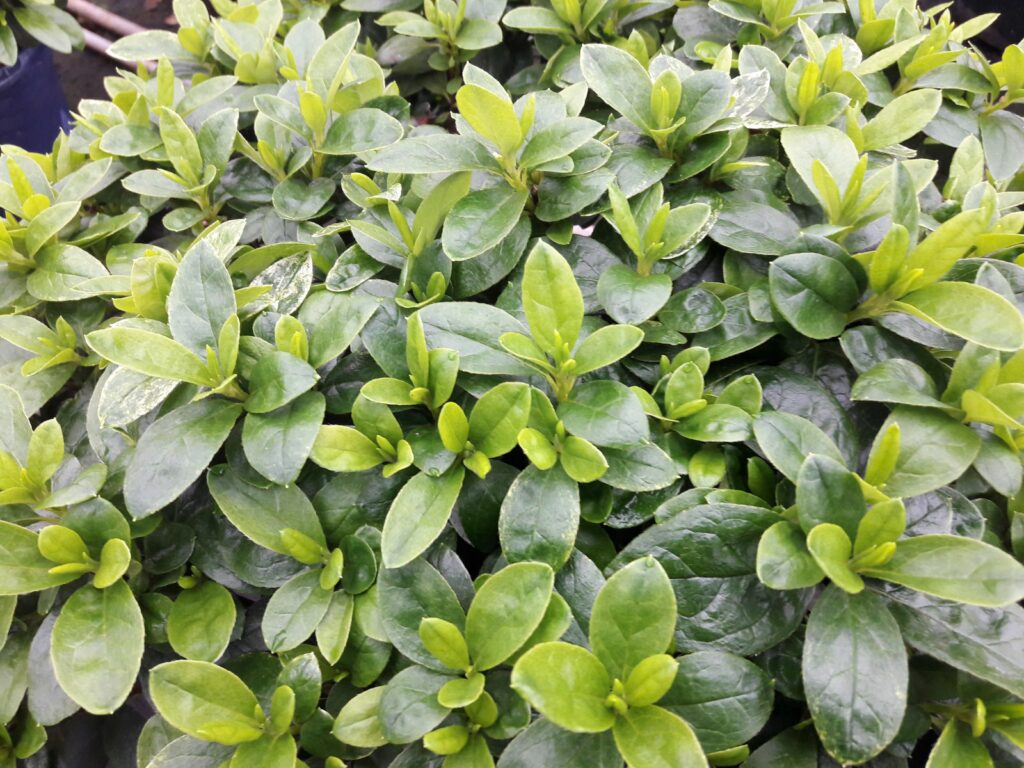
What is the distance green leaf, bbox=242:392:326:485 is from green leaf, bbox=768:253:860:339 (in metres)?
0.60

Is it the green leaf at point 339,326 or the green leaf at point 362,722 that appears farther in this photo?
the green leaf at point 339,326

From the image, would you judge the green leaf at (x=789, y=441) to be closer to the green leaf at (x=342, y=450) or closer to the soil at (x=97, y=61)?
the green leaf at (x=342, y=450)

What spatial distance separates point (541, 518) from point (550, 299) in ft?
0.87

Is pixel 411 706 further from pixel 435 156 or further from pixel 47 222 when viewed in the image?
pixel 47 222

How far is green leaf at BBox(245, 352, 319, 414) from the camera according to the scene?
36.2 inches

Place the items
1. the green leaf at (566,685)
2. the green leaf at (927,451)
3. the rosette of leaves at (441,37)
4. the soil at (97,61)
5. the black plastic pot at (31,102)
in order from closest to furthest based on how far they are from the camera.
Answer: the green leaf at (566,685) < the green leaf at (927,451) < the rosette of leaves at (441,37) < the black plastic pot at (31,102) < the soil at (97,61)

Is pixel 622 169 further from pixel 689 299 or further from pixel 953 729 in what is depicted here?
pixel 953 729

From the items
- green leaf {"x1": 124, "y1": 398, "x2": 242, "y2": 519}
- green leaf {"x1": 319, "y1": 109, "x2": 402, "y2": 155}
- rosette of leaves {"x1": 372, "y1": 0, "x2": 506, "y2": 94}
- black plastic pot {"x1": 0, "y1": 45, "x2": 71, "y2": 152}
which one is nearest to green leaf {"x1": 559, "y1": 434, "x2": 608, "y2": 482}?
green leaf {"x1": 124, "y1": 398, "x2": 242, "y2": 519}

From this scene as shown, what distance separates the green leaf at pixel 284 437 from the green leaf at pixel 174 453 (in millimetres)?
40

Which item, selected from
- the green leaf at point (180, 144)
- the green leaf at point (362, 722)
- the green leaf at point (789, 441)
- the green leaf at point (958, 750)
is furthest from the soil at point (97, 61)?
the green leaf at point (958, 750)

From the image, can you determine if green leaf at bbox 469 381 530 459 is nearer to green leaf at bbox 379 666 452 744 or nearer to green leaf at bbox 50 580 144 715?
green leaf at bbox 379 666 452 744

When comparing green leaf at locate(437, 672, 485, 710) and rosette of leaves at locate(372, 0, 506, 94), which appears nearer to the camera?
green leaf at locate(437, 672, 485, 710)

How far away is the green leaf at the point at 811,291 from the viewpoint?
37.6 inches

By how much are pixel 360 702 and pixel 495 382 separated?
16.6 inches
